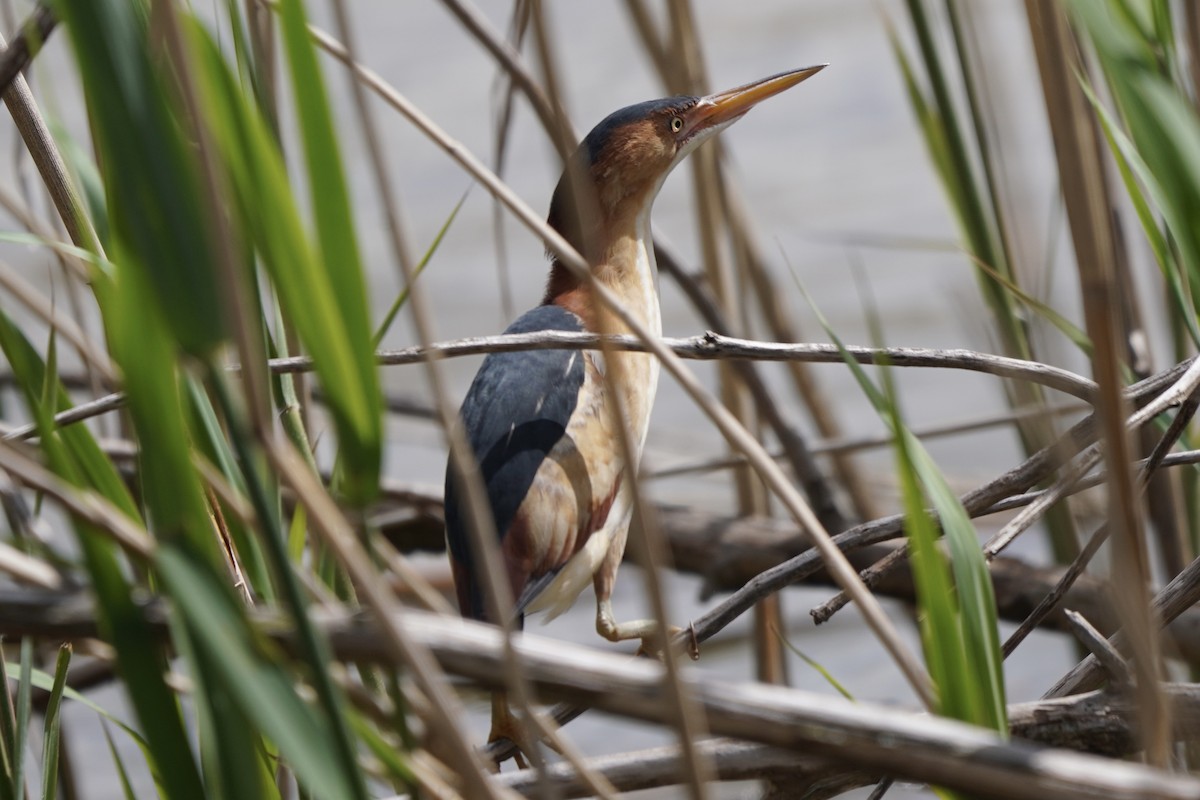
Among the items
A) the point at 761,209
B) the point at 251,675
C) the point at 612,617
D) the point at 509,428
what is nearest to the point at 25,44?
the point at 251,675

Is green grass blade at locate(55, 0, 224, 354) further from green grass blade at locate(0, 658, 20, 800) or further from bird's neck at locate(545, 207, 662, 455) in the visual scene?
bird's neck at locate(545, 207, 662, 455)

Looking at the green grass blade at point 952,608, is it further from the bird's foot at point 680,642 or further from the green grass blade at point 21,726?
the green grass blade at point 21,726

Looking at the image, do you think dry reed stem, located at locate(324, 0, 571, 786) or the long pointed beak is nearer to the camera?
dry reed stem, located at locate(324, 0, 571, 786)

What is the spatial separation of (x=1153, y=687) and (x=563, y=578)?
1099 millimetres

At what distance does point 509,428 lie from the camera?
1870mm

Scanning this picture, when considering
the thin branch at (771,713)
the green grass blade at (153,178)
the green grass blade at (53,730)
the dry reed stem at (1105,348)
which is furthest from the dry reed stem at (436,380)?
the green grass blade at (53,730)

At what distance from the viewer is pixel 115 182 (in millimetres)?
822

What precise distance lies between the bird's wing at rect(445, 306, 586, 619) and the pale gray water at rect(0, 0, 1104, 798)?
109cm

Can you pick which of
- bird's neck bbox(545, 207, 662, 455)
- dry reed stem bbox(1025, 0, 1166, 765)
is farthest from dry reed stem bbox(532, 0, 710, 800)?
bird's neck bbox(545, 207, 662, 455)

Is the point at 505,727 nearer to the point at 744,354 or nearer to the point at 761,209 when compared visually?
the point at 744,354

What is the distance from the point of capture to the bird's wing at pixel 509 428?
1743 millimetres

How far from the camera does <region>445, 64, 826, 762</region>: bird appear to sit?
179 centimetres

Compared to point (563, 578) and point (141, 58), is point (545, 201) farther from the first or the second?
point (141, 58)

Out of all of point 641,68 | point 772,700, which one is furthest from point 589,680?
point 641,68
